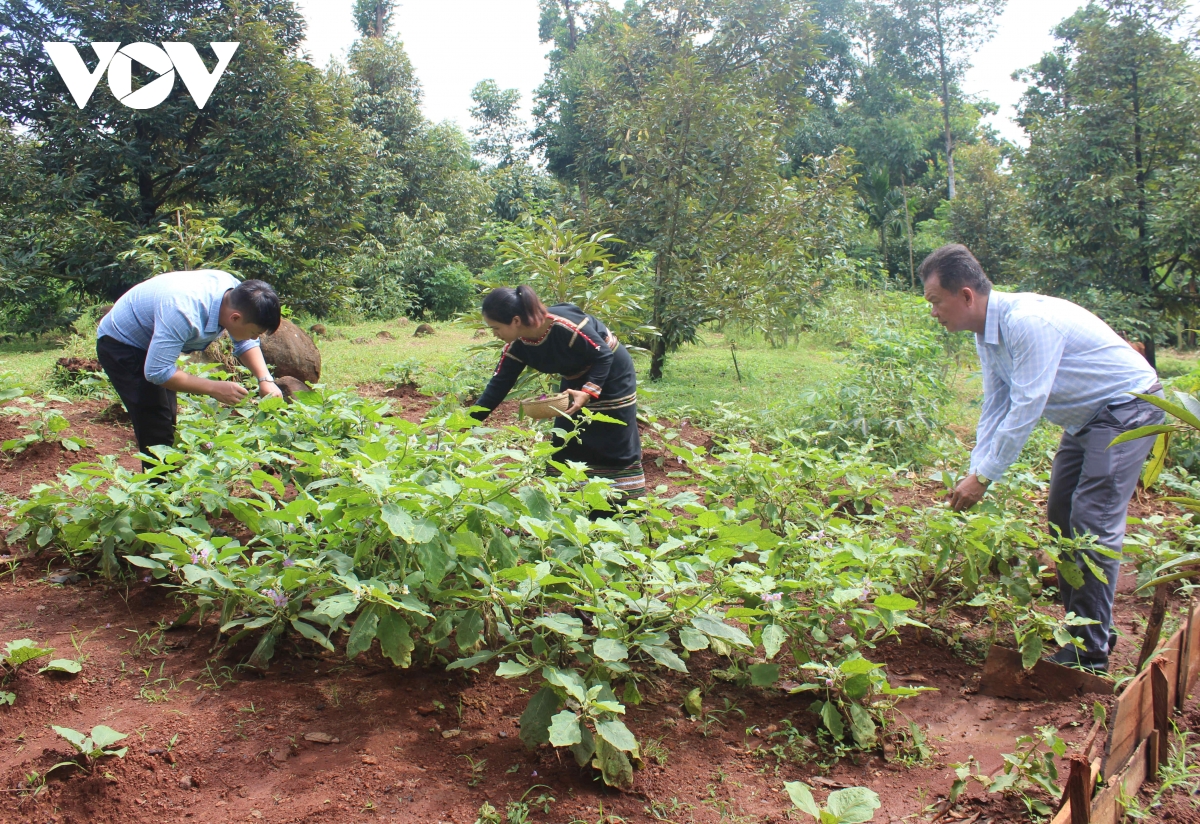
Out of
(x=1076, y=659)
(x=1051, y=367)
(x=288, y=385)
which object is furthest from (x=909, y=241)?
(x=1076, y=659)

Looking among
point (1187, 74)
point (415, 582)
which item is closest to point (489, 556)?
point (415, 582)

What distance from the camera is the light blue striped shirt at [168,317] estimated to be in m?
3.35

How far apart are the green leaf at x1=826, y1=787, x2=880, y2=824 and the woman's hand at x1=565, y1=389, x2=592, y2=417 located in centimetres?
210

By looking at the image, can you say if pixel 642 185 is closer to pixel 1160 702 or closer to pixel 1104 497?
pixel 1104 497

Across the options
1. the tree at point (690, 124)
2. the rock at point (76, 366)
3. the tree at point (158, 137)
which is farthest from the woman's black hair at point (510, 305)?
the tree at point (158, 137)

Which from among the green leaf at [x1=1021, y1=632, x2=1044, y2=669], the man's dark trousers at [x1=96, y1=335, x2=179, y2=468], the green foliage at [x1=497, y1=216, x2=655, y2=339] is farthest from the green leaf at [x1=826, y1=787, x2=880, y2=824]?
the green foliage at [x1=497, y1=216, x2=655, y2=339]

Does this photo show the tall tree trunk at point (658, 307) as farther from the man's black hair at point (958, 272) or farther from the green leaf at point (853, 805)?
the green leaf at point (853, 805)

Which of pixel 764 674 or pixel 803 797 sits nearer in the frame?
pixel 803 797

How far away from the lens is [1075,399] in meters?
2.84

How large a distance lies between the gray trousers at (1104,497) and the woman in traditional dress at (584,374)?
177 centimetres

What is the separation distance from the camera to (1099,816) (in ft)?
5.33

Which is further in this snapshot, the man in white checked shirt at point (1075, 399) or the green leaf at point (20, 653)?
the man in white checked shirt at point (1075, 399)

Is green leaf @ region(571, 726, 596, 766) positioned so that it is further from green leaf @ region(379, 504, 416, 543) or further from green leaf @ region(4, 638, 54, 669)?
green leaf @ region(4, 638, 54, 669)

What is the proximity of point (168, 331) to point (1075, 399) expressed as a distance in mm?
3562
